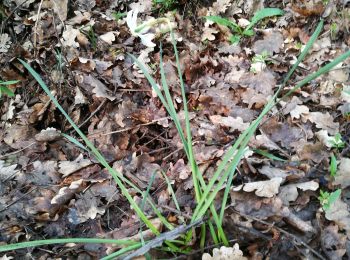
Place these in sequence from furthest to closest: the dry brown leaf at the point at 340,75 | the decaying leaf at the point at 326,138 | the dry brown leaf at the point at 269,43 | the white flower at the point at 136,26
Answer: the dry brown leaf at the point at 269,43 → the dry brown leaf at the point at 340,75 → the decaying leaf at the point at 326,138 → the white flower at the point at 136,26

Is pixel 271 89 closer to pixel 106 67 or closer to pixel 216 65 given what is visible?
pixel 216 65

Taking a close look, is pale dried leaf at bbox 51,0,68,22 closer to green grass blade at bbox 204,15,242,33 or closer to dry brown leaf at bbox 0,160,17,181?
green grass blade at bbox 204,15,242,33

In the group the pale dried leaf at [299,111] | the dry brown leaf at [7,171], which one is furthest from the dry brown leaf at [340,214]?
the dry brown leaf at [7,171]

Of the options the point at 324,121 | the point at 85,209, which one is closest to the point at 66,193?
the point at 85,209

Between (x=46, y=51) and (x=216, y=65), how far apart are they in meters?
1.39

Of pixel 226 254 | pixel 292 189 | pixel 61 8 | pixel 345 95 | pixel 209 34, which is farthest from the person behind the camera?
pixel 61 8

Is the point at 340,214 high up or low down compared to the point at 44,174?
up

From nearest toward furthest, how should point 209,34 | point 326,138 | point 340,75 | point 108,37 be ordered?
point 326,138 → point 340,75 → point 209,34 → point 108,37

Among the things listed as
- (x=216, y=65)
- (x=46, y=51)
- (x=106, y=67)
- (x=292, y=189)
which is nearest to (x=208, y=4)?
(x=216, y=65)

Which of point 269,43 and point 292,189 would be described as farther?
point 269,43

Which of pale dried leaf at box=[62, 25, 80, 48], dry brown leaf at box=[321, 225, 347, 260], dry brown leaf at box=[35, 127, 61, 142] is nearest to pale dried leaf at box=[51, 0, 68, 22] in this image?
pale dried leaf at box=[62, 25, 80, 48]

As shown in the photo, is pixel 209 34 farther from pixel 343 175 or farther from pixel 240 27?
pixel 343 175

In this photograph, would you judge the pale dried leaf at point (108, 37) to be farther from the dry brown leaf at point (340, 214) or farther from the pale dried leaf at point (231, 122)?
the dry brown leaf at point (340, 214)

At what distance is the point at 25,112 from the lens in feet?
8.01
